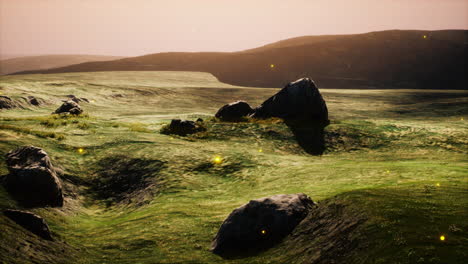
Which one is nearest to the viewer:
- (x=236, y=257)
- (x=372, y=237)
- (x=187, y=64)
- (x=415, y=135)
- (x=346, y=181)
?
(x=372, y=237)

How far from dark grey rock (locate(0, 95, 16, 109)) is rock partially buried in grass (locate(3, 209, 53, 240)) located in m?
37.5

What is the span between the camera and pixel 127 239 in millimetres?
14375

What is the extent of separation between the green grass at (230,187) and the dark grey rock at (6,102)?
354 cm

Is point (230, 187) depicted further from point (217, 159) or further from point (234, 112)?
point (234, 112)

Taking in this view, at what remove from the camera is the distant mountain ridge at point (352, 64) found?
130125 mm

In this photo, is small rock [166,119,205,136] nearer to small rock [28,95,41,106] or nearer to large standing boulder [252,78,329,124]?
large standing boulder [252,78,329,124]

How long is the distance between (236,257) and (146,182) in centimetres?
1088

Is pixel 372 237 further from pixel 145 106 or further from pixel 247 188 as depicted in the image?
pixel 145 106


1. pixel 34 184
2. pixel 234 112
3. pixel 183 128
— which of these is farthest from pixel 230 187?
pixel 234 112

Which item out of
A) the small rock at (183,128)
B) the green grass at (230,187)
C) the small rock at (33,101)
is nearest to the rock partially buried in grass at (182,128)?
the small rock at (183,128)

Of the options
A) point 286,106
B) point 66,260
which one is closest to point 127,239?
point 66,260

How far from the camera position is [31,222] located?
1295 centimetres

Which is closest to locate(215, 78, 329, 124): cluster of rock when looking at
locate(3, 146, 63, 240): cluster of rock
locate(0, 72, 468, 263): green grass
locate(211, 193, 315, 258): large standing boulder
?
locate(0, 72, 468, 263): green grass

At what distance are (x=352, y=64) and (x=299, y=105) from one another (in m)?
119
